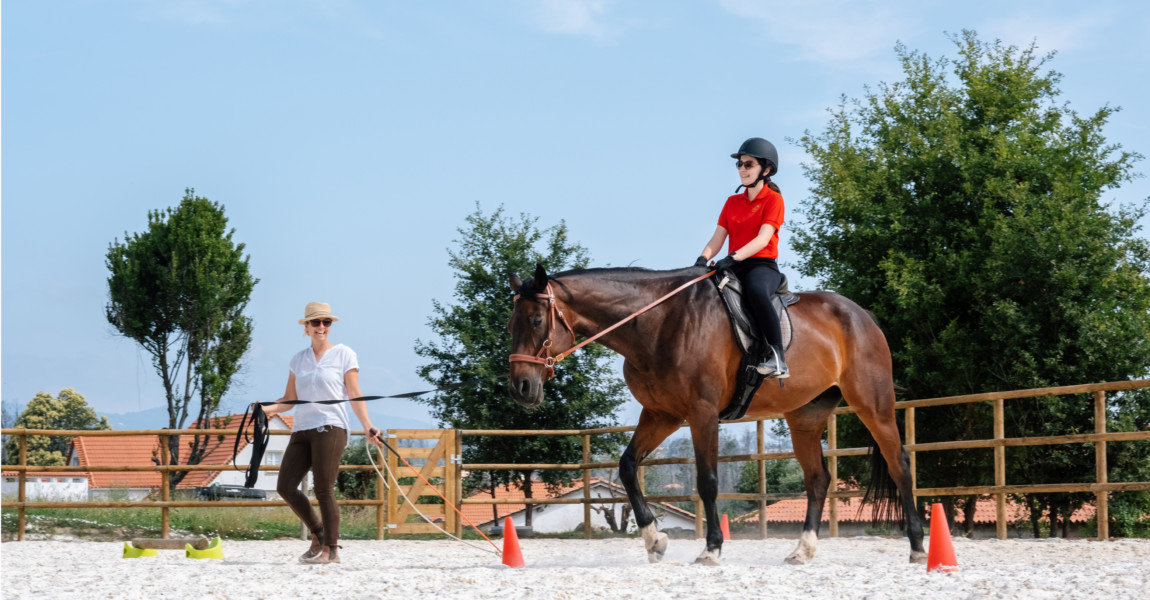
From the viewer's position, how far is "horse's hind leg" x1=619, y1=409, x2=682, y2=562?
19.7 feet

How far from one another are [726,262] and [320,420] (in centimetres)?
262

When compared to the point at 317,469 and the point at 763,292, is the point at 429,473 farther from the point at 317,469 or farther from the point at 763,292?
the point at 763,292

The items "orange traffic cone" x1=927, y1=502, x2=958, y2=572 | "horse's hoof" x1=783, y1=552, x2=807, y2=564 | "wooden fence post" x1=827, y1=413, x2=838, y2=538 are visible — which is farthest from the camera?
"wooden fence post" x1=827, y1=413, x2=838, y2=538

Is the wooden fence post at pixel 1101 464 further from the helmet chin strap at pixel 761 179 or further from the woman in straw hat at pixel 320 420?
the woman in straw hat at pixel 320 420

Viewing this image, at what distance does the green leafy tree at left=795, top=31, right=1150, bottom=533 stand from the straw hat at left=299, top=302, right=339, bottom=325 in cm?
1446

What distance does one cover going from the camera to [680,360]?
19.3ft

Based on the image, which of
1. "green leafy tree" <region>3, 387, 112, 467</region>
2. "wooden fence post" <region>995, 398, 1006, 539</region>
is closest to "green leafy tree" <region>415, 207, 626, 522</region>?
"wooden fence post" <region>995, 398, 1006, 539</region>

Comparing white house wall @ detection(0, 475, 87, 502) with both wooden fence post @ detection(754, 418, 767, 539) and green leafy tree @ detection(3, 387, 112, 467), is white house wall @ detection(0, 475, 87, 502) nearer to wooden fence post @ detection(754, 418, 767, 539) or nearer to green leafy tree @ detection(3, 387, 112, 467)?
green leafy tree @ detection(3, 387, 112, 467)

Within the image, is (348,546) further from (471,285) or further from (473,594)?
(471,285)

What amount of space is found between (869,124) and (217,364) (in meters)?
16.1

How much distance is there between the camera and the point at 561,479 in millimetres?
20750

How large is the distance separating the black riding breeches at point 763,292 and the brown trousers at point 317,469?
259 centimetres

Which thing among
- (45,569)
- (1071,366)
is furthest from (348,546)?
(1071,366)

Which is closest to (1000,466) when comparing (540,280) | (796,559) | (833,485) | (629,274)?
(833,485)
